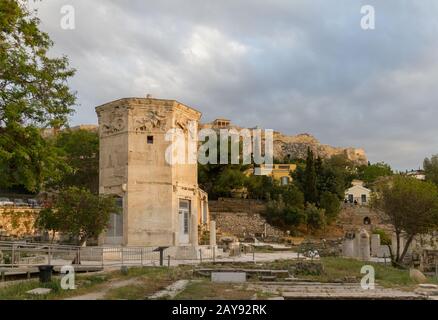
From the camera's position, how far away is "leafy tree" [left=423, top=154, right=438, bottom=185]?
7447 cm

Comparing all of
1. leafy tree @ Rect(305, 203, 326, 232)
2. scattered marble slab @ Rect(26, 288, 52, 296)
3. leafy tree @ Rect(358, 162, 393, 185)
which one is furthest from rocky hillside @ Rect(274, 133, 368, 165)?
scattered marble slab @ Rect(26, 288, 52, 296)

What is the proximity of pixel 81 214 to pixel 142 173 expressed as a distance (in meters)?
5.81

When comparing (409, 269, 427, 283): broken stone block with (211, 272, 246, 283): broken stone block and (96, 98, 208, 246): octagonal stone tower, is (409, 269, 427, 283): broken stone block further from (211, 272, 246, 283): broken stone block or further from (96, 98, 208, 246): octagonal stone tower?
(96, 98, 208, 246): octagonal stone tower

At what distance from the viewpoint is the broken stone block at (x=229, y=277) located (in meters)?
17.4

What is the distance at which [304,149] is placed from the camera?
141625 millimetres

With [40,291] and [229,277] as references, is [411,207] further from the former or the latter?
[40,291]

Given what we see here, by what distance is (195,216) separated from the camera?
103 feet

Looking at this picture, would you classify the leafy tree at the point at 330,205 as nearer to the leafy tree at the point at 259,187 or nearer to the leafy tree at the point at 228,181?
the leafy tree at the point at 259,187

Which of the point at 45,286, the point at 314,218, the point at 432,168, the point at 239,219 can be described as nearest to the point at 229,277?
the point at 45,286

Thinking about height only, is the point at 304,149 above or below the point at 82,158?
above

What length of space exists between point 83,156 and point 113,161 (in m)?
26.2

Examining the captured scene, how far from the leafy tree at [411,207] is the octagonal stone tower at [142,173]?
11845 mm

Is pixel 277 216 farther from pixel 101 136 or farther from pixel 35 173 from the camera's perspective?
pixel 35 173

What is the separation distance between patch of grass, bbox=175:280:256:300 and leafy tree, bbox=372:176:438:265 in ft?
51.6
